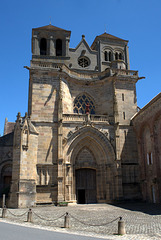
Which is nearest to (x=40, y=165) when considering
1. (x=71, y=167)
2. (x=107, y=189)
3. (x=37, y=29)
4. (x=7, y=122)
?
(x=71, y=167)

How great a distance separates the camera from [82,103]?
2370cm

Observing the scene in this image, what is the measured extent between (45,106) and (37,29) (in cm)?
908

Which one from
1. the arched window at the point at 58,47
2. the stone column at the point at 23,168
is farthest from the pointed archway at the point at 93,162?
the arched window at the point at 58,47

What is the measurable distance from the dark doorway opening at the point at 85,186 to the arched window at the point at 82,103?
18.5ft

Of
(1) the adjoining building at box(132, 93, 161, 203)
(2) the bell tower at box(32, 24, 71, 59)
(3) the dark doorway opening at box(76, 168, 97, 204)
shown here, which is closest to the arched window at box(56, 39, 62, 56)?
(2) the bell tower at box(32, 24, 71, 59)

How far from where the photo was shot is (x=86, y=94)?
24.0 m

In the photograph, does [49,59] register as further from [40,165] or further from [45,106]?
[40,165]

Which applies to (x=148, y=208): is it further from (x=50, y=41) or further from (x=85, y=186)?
(x=50, y=41)

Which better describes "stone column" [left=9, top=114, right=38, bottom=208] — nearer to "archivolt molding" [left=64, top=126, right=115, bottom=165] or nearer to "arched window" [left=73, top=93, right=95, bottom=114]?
"archivolt molding" [left=64, top=126, right=115, bottom=165]

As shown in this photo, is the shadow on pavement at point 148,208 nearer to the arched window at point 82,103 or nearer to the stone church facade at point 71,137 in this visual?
the stone church facade at point 71,137

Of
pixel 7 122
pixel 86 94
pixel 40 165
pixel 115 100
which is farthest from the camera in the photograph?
pixel 7 122

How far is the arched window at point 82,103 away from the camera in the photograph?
919 inches

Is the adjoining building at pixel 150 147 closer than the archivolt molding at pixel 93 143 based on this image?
Yes

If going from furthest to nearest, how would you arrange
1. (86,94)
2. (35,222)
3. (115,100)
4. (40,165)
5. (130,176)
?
1. (86,94)
2. (115,100)
3. (130,176)
4. (40,165)
5. (35,222)
